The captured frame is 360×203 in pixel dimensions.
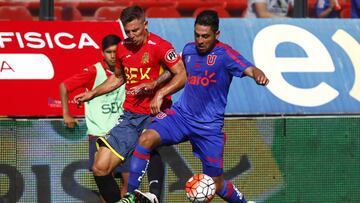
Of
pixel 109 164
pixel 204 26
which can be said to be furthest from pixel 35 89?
pixel 204 26

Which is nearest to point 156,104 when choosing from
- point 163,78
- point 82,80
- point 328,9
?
point 163,78

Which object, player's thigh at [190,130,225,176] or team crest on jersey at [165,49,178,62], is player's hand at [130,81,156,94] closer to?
team crest on jersey at [165,49,178,62]

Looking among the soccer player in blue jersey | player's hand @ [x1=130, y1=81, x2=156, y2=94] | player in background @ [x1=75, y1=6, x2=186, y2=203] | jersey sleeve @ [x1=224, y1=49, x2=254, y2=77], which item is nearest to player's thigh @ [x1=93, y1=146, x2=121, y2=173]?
player in background @ [x1=75, y1=6, x2=186, y2=203]

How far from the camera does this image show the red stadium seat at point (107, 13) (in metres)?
13.4

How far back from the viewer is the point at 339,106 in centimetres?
1306

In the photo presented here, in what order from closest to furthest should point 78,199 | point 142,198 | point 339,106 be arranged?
point 142,198 < point 78,199 < point 339,106

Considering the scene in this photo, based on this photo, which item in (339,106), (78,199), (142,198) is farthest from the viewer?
(339,106)

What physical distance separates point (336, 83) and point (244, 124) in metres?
1.70

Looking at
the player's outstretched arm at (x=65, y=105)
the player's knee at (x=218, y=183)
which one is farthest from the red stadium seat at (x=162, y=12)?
the player's knee at (x=218, y=183)

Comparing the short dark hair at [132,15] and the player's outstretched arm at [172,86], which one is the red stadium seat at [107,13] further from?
the player's outstretched arm at [172,86]

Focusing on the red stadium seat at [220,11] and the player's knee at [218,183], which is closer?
the player's knee at [218,183]

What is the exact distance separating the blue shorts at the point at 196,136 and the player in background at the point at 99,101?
148cm

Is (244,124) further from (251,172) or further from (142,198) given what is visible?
(142,198)

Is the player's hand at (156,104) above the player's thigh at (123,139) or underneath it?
above
